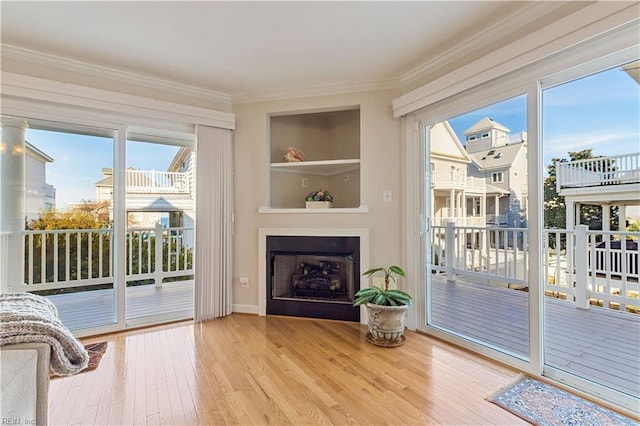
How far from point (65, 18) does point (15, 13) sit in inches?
10.6

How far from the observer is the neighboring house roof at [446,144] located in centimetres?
252

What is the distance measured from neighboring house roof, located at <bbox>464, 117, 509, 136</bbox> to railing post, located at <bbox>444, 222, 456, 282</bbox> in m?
0.76

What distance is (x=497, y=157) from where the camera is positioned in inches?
88.3

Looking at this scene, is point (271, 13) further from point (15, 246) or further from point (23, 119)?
point (15, 246)

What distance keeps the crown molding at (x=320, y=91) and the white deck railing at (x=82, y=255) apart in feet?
5.01

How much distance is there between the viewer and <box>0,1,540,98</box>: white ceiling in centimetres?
185

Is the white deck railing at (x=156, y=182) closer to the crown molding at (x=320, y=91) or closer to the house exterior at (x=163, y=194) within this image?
the house exterior at (x=163, y=194)

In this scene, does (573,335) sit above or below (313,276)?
below

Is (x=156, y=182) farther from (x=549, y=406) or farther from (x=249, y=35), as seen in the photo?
(x=549, y=406)

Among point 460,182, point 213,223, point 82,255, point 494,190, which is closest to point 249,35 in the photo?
point 213,223

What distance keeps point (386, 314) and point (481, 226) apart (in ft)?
3.26

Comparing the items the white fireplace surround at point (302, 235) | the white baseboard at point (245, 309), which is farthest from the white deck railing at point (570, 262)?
the white baseboard at point (245, 309)

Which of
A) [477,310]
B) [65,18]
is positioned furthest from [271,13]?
[477,310]

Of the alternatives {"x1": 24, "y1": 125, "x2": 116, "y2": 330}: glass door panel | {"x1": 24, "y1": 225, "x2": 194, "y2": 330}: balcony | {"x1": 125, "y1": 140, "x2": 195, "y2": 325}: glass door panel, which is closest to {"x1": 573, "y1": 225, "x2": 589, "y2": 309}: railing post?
{"x1": 125, "y1": 140, "x2": 195, "y2": 325}: glass door panel
